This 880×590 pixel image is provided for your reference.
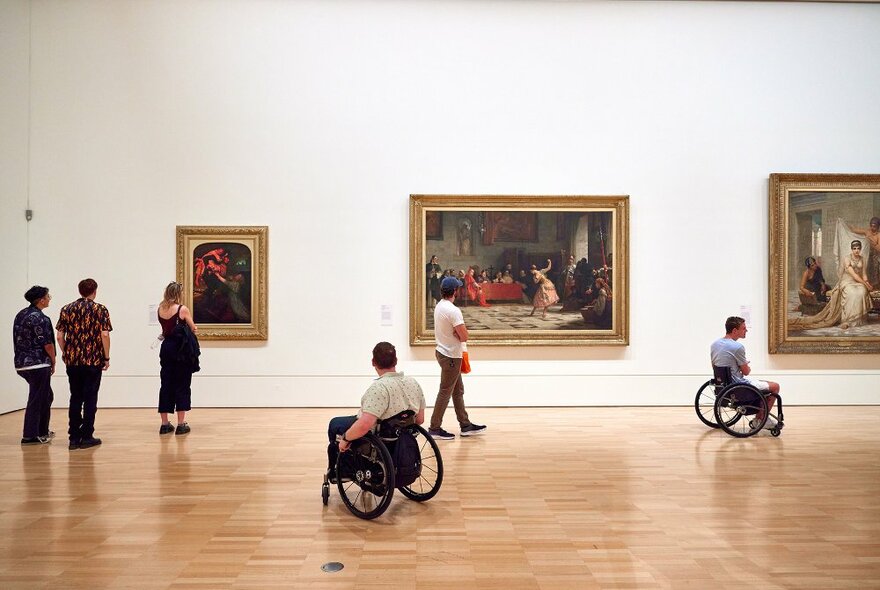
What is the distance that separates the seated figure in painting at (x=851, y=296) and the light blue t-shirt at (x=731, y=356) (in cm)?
500

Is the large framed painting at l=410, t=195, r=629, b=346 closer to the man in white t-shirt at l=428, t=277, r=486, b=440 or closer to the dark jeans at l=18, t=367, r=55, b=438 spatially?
the man in white t-shirt at l=428, t=277, r=486, b=440

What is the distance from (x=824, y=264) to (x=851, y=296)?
83cm

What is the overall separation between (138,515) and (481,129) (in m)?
10.2

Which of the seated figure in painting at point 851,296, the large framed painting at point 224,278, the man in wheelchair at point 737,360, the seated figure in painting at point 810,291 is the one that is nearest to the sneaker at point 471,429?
the man in wheelchair at point 737,360

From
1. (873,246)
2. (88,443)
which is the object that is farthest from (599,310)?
(88,443)

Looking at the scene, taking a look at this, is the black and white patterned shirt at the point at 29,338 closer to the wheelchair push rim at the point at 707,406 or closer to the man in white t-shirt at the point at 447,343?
the man in white t-shirt at the point at 447,343

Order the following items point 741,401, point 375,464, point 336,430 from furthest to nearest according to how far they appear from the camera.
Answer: point 741,401 → point 336,430 → point 375,464

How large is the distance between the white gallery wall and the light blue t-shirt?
143 inches

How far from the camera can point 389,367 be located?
284 inches

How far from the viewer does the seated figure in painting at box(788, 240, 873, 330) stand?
15.1m

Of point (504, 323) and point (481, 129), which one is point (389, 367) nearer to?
point (504, 323)

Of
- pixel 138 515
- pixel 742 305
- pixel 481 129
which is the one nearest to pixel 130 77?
pixel 481 129

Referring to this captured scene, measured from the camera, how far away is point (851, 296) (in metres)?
15.1

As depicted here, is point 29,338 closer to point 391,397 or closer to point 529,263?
point 391,397
